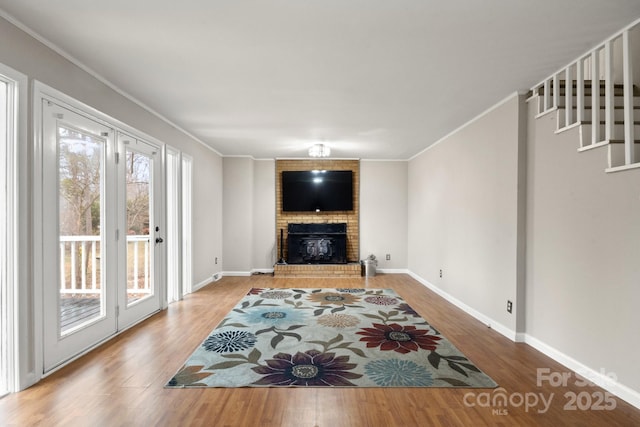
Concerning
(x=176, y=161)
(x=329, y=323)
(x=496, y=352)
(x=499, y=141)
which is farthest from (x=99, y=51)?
(x=496, y=352)

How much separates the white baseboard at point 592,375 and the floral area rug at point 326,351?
0.75 meters

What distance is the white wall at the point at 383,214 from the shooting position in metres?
6.96

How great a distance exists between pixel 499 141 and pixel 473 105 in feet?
1.62

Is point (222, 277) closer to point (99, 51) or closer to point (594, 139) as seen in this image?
point (99, 51)

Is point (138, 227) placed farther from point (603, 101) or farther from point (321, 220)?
point (603, 101)

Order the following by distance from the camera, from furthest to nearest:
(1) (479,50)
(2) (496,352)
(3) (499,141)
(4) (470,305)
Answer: (4) (470,305), (3) (499,141), (2) (496,352), (1) (479,50)

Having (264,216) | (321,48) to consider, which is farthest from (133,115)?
(264,216)

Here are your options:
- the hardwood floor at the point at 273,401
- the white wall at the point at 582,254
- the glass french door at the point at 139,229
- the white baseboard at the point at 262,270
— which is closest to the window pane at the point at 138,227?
the glass french door at the point at 139,229

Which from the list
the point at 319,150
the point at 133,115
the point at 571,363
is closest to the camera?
the point at 571,363

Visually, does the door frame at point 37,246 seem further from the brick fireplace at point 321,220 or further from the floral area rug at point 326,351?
the brick fireplace at point 321,220

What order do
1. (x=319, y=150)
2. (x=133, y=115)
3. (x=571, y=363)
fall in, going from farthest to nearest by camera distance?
(x=319, y=150)
(x=133, y=115)
(x=571, y=363)

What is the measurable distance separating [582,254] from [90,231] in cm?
417

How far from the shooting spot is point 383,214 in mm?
6977

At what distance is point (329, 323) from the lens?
12.1 feet
